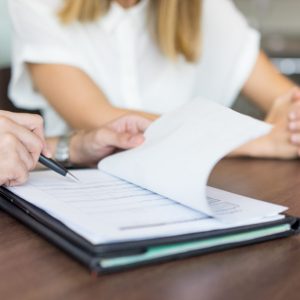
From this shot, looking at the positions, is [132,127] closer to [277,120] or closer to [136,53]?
[277,120]

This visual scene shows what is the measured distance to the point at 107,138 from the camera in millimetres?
996

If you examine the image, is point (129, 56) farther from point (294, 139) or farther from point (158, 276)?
point (158, 276)

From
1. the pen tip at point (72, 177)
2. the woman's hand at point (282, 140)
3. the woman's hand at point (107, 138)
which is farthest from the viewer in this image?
the woman's hand at point (282, 140)

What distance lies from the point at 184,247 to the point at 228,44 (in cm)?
112

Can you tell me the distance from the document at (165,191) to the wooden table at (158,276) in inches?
1.3

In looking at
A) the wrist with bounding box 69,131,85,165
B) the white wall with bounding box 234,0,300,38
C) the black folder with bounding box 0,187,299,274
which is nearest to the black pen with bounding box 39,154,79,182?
the black folder with bounding box 0,187,299,274

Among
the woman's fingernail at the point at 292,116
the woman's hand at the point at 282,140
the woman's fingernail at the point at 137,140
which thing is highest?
the woman's fingernail at the point at 292,116

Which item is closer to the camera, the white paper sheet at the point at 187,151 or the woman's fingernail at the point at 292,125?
the white paper sheet at the point at 187,151

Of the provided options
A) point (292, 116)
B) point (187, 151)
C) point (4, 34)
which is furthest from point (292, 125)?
point (4, 34)

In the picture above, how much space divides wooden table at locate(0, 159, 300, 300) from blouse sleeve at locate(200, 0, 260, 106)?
101 centimetres

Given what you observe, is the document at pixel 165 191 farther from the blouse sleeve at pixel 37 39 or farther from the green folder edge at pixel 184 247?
the blouse sleeve at pixel 37 39

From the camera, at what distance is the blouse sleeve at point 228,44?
163 centimetres

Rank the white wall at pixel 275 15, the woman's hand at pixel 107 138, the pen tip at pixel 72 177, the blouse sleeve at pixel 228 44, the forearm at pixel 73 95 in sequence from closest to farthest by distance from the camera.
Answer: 1. the pen tip at pixel 72 177
2. the woman's hand at pixel 107 138
3. the forearm at pixel 73 95
4. the blouse sleeve at pixel 228 44
5. the white wall at pixel 275 15

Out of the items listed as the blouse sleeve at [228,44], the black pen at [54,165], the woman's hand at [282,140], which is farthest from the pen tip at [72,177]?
the blouse sleeve at [228,44]
